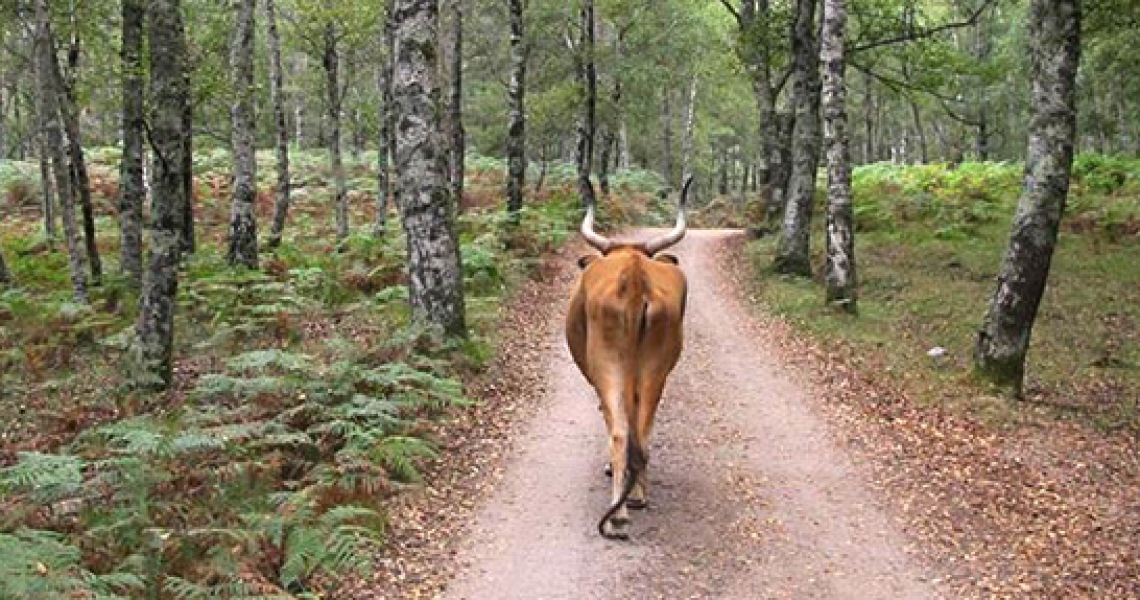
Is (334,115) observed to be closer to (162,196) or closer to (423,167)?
(423,167)

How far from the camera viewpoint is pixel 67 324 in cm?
1555

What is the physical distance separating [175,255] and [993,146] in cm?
5796

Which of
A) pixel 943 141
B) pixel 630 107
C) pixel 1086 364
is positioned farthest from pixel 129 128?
pixel 943 141

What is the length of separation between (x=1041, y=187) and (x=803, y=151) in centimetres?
815

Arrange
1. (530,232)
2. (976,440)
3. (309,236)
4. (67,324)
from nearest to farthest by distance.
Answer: (976,440) < (67,324) < (530,232) < (309,236)

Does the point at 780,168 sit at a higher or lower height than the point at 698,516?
higher

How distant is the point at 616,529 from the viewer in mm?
7742

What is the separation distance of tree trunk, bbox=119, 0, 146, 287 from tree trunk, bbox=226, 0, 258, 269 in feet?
6.99

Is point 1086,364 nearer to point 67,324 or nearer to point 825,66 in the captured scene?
point 825,66

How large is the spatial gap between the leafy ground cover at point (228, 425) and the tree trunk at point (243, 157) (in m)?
0.55

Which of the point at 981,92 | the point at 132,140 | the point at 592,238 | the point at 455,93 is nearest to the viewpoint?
the point at 592,238

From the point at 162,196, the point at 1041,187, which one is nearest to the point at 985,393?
the point at 1041,187

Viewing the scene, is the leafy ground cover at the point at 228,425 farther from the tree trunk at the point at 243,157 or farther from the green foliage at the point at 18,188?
the green foliage at the point at 18,188

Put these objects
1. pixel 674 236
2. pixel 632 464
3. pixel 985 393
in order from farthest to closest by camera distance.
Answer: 1. pixel 985 393
2. pixel 674 236
3. pixel 632 464
